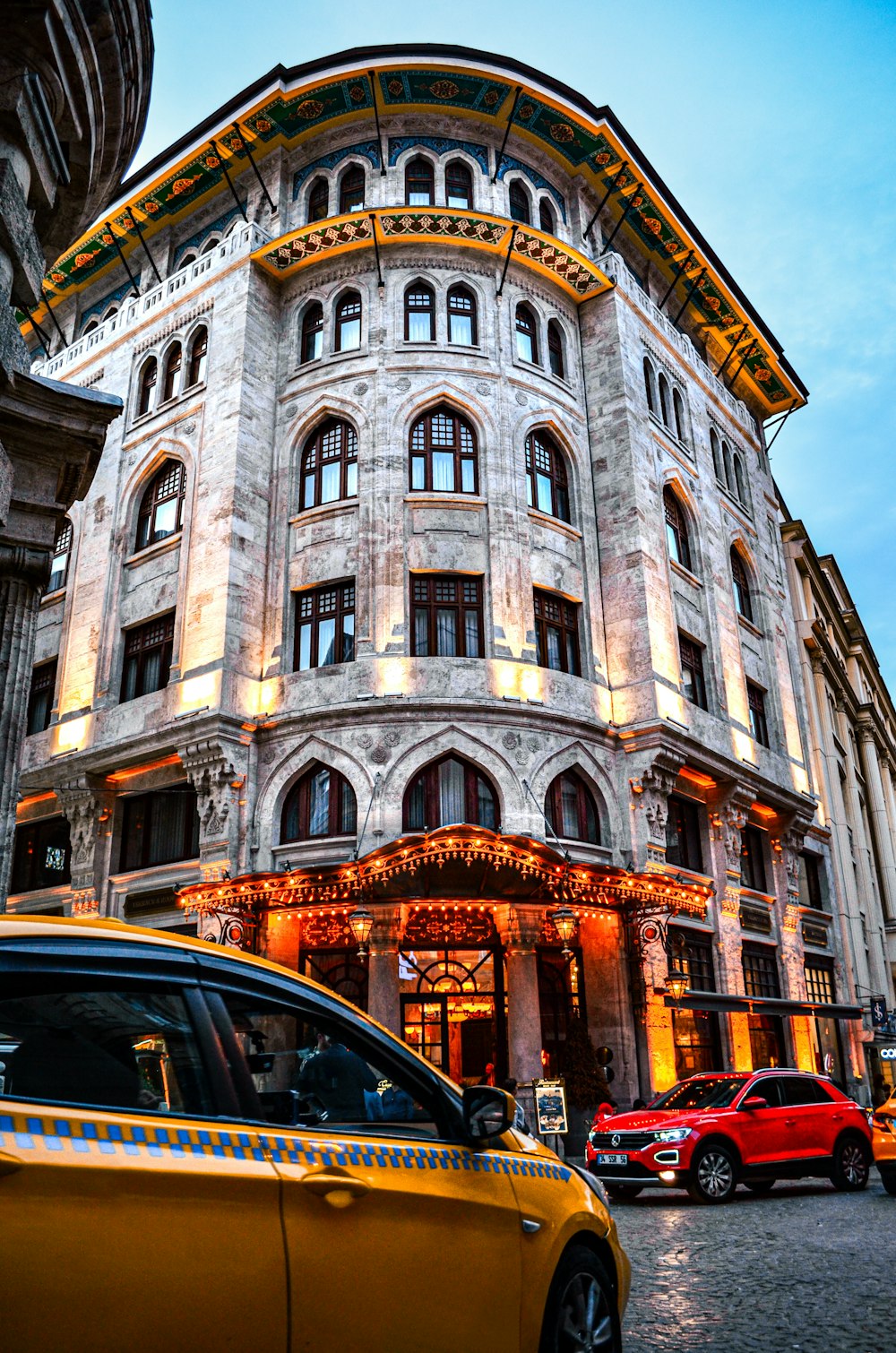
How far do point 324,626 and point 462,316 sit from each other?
8608mm

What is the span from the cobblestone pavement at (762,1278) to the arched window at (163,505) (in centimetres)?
1883

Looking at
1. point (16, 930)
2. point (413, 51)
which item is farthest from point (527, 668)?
point (16, 930)

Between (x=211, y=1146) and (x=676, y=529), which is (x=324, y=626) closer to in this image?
(x=676, y=529)

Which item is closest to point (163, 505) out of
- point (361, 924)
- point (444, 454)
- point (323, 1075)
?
point (444, 454)

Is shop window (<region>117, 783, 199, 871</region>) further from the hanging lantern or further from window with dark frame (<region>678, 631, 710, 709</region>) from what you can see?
window with dark frame (<region>678, 631, 710, 709</region>)

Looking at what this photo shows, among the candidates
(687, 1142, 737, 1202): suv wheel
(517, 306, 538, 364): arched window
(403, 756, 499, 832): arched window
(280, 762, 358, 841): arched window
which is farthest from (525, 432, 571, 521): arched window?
(687, 1142, 737, 1202): suv wheel

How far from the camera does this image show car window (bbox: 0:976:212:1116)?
9.36 ft

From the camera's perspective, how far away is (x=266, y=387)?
85.2ft

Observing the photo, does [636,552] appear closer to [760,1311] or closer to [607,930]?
[607,930]

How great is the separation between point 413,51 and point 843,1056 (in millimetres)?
28984

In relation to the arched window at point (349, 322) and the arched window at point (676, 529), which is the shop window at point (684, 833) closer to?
the arched window at point (676, 529)

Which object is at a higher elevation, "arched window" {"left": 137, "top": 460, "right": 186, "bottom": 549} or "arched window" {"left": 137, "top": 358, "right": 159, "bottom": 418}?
"arched window" {"left": 137, "top": 358, "right": 159, "bottom": 418}

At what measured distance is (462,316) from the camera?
26000 millimetres

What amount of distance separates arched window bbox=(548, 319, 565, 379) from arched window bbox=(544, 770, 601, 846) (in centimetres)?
1074
